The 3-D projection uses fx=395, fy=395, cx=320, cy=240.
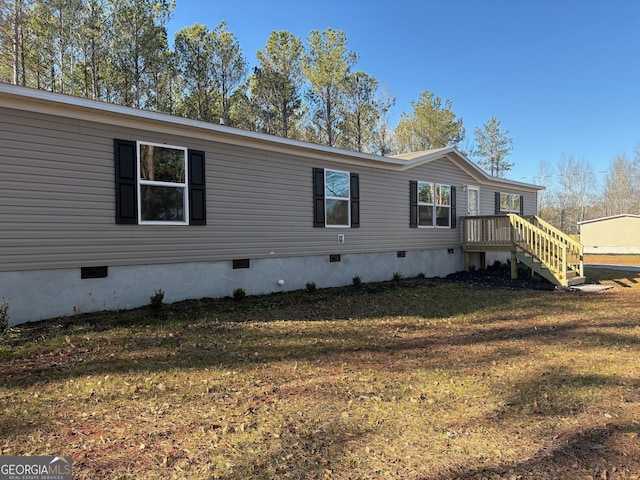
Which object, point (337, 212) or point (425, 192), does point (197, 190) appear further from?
point (425, 192)

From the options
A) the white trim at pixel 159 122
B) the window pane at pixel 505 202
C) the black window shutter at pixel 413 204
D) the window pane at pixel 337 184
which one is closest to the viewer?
the white trim at pixel 159 122

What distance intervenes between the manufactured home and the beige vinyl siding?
0.06 feet

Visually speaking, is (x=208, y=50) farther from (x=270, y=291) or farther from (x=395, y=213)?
(x=270, y=291)

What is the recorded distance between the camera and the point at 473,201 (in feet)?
46.3

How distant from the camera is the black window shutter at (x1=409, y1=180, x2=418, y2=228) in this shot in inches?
455

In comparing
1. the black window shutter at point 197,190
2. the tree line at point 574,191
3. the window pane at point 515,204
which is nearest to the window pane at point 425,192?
the window pane at point 515,204

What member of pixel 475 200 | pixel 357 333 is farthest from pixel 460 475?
pixel 475 200

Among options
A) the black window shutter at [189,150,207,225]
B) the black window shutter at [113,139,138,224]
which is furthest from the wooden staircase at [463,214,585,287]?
the black window shutter at [113,139,138,224]

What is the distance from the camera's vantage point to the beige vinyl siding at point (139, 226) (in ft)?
17.9

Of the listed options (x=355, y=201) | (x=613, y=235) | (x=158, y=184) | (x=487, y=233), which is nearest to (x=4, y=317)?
(x=158, y=184)

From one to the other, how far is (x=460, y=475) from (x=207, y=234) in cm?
610

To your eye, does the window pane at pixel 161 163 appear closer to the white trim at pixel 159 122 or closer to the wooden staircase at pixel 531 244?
the white trim at pixel 159 122

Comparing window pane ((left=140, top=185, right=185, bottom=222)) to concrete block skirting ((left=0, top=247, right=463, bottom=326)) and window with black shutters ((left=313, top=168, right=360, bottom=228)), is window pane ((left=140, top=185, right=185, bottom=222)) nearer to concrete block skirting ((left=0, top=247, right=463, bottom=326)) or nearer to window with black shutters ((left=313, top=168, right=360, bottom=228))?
concrete block skirting ((left=0, top=247, right=463, bottom=326))

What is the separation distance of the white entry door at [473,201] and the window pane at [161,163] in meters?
10.2
